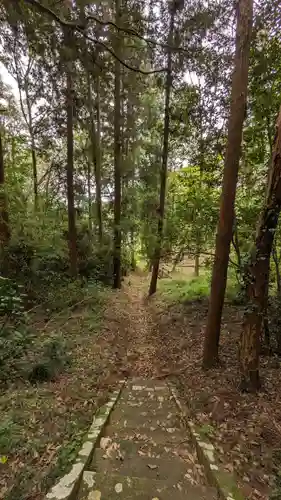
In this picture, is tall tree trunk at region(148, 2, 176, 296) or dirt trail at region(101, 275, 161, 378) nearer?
dirt trail at region(101, 275, 161, 378)

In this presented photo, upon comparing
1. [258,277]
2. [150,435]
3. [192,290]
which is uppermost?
[258,277]

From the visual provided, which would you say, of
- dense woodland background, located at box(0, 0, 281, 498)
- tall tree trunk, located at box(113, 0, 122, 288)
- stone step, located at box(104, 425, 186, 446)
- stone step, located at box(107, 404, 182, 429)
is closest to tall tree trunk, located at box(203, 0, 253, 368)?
dense woodland background, located at box(0, 0, 281, 498)

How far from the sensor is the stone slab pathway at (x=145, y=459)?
2.22 meters

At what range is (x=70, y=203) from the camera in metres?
8.82

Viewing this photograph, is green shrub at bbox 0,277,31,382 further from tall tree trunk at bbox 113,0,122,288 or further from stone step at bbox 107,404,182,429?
tall tree trunk at bbox 113,0,122,288

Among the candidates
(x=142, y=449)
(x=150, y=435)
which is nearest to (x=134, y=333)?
(x=150, y=435)

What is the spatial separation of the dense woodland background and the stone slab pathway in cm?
123

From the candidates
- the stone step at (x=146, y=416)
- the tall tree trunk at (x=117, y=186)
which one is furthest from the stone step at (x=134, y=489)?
the tall tree trunk at (x=117, y=186)

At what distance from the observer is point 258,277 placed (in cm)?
355

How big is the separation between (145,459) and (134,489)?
1.70 ft

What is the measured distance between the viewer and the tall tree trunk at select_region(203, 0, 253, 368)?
3699 millimetres

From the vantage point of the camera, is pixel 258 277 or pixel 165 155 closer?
pixel 258 277

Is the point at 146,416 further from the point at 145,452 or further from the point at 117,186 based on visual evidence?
the point at 117,186

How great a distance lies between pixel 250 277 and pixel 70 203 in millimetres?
6707
